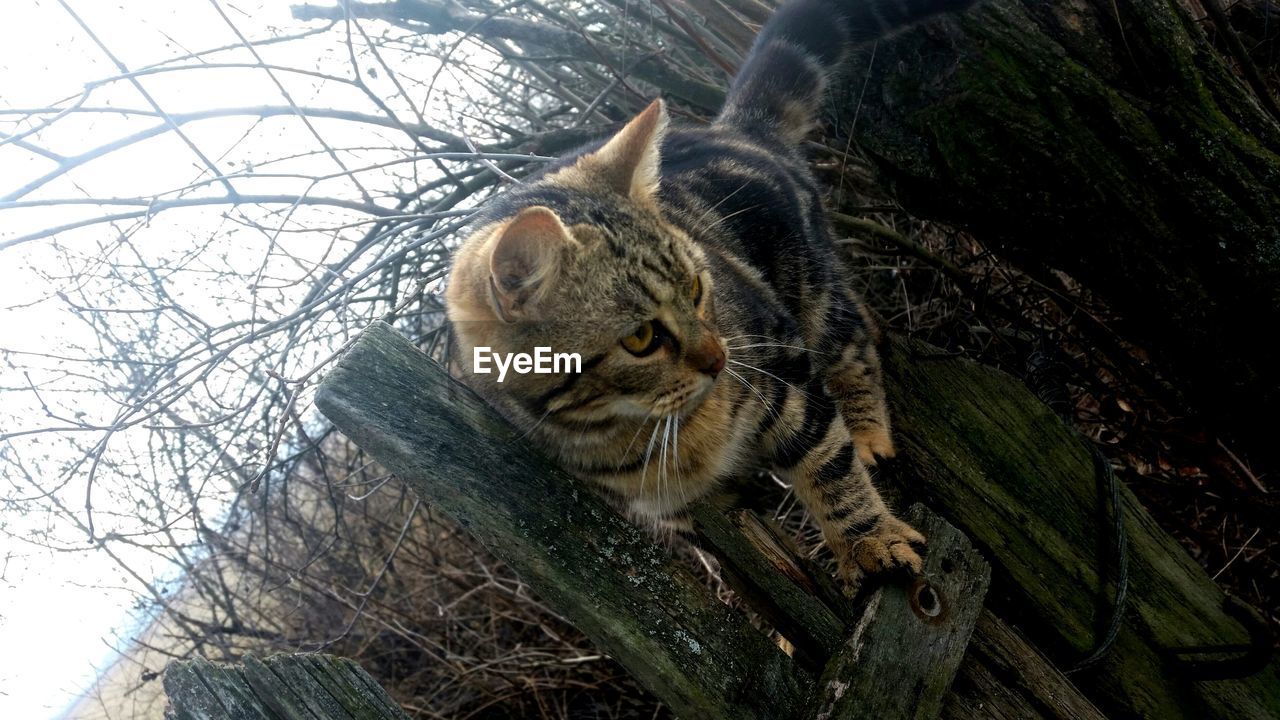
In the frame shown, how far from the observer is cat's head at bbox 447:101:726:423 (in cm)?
161

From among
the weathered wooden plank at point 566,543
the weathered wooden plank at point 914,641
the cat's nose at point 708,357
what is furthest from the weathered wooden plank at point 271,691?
the cat's nose at point 708,357

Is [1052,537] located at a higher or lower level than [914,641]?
lower

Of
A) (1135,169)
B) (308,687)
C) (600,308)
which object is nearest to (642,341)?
(600,308)

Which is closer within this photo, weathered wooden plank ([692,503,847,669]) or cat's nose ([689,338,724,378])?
weathered wooden plank ([692,503,847,669])

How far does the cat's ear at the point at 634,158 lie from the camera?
1852mm

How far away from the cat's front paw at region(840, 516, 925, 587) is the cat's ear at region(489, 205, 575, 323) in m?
0.94

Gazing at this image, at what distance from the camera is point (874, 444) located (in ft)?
6.95

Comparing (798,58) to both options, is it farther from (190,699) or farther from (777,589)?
(190,699)

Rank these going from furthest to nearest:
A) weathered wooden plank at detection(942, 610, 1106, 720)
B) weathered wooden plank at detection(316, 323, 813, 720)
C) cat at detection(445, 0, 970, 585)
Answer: cat at detection(445, 0, 970, 585)
weathered wooden plank at detection(942, 610, 1106, 720)
weathered wooden plank at detection(316, 323, 813, 720)

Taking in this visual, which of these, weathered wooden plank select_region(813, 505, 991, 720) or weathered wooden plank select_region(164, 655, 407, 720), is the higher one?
weathered wooden plank select_region(164, 655, 407, 720)

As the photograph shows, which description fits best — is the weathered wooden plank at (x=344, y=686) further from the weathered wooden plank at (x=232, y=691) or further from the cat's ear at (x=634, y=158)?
the cat's ear at (x=634, y=158)

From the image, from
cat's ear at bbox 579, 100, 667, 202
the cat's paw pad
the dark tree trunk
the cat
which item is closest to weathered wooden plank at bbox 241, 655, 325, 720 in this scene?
the cat

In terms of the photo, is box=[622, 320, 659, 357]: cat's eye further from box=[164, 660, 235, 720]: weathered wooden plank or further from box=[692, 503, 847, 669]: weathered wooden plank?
box=[164, 660, 235, 720]: weathered wooden plank

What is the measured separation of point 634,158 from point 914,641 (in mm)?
1273
